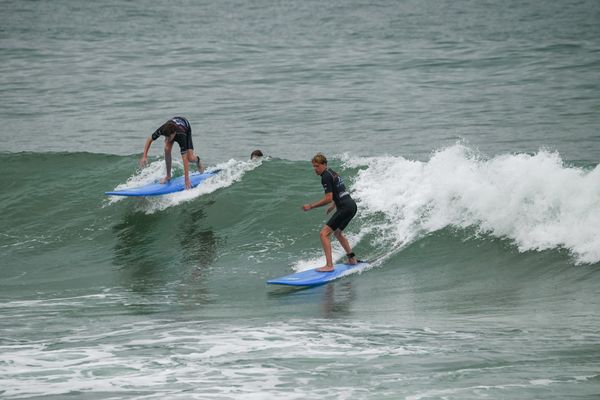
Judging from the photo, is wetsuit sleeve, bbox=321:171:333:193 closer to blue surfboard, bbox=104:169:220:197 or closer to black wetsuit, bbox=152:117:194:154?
black wetsuit, bbox=152:117:194:154

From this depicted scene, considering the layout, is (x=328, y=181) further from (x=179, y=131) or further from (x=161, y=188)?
(x=161, y=188)

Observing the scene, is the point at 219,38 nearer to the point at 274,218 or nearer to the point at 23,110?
the point at 23,110

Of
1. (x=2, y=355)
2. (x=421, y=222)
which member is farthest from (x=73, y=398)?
(x=421, y=222)

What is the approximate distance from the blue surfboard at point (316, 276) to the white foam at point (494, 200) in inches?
67.6

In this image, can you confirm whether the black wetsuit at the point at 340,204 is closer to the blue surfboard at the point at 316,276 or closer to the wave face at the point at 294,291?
the blue surfboard at the point at 316,276

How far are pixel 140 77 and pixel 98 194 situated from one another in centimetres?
1598

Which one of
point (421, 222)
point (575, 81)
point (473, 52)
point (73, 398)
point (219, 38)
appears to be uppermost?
point (219, 38)

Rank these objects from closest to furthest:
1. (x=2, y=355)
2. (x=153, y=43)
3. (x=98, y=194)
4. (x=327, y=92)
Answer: (x=2, y=355) → (x=98, y=194) → (x=327, y=92) → (x=153, y=43)

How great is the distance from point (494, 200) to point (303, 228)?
3246mm

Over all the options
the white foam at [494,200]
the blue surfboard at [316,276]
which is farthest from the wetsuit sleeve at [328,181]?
the white foam at [494,200]

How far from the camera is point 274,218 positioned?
16000 mm

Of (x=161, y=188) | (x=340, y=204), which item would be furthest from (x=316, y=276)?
(x=161, y=188)

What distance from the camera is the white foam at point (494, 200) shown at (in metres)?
12.6

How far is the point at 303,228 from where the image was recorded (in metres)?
15.3
